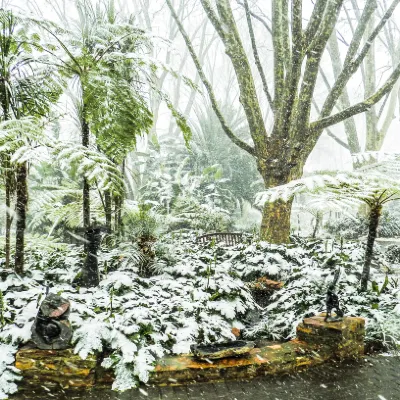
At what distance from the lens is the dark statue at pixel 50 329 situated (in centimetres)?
212

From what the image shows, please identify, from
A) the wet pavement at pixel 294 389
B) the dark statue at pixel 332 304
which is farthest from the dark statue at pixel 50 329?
the dark statue at pixel 332 304

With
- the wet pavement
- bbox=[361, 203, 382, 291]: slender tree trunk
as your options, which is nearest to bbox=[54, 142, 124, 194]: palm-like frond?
the wet pavement

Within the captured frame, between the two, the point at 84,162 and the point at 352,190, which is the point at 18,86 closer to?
the point at 84,162

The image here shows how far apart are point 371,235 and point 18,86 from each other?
351cm

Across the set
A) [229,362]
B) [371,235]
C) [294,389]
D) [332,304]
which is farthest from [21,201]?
[371,235]

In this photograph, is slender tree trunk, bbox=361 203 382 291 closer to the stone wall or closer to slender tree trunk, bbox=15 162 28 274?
the stone wall

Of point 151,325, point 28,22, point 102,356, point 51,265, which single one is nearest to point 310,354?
point 151,325

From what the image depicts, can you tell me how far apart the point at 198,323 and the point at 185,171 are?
6.52 metres

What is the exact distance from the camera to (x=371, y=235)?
10.3ft

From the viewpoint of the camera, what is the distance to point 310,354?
2566mm

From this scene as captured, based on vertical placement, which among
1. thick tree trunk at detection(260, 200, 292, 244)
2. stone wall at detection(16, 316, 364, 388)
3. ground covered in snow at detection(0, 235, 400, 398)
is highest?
thick tree trunk at detection(260, 200, 292, 244)

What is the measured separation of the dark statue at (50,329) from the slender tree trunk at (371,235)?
2.66 m

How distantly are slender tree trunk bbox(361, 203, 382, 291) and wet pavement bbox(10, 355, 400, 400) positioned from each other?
901 millimetres

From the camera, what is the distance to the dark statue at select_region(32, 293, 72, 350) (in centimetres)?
212
